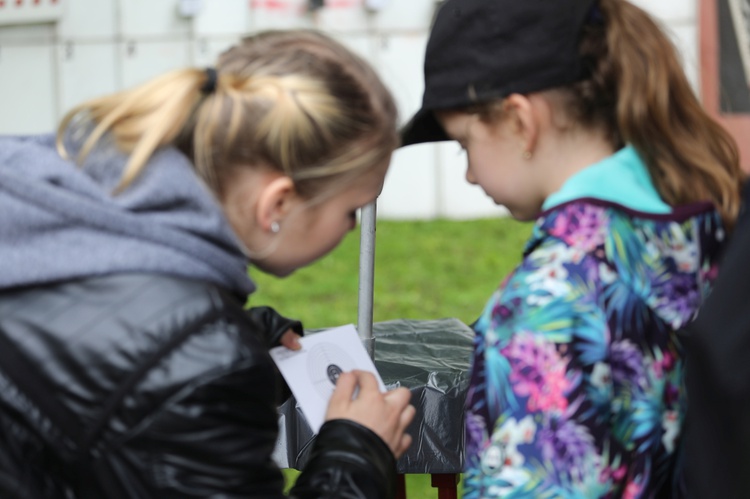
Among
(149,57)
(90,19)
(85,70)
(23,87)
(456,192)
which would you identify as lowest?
(456,192)

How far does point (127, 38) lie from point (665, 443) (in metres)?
6.53

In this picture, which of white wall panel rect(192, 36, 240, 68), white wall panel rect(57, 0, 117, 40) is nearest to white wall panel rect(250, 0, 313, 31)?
white wall panel rect(192, 36, 240, 68)

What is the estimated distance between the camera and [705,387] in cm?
124

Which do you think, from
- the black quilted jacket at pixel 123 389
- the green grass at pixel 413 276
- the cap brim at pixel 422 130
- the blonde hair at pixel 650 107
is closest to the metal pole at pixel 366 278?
the cap brim at pixel 422 130

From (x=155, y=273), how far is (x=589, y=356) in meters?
0.57

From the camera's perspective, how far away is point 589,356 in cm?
139

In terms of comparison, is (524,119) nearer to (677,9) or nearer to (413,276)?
(413,276)

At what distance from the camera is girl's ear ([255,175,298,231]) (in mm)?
1400

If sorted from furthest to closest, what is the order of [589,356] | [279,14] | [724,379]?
[279,14], [589,356], [724,379]

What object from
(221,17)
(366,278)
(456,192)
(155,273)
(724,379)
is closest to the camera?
(724,379)

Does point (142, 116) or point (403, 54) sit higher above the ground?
point (142, 116)

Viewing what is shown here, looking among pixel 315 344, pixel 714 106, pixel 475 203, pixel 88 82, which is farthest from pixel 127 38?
pixel 315 344

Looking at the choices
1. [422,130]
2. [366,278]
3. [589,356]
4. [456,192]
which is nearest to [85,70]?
[456,192]

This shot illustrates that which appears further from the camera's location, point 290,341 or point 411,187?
point 411,187
